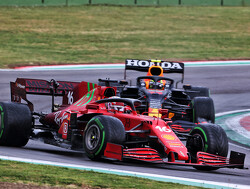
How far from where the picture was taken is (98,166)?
9.97m

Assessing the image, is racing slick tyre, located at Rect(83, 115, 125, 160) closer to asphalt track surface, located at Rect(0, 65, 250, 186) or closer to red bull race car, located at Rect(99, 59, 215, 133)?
asphalt track surface, located at Rect(0, 65, 250, 186)

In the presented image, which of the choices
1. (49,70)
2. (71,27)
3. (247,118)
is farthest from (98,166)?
(71,27)

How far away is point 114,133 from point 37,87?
14.2 feet

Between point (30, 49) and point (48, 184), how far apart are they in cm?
2274

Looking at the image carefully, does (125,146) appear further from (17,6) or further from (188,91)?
(17,6)

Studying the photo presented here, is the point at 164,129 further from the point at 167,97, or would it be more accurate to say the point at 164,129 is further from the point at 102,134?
the point at 167,97

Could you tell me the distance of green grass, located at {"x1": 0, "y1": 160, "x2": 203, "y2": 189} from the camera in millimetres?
8023

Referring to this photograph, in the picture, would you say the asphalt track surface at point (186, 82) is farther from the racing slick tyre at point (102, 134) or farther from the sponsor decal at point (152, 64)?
the sponsor decal at point (152, 64)

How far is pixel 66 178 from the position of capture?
836 centimetres

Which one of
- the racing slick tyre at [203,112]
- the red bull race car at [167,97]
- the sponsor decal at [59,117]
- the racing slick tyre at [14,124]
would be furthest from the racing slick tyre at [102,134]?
the racing slick tyre at [203,112]

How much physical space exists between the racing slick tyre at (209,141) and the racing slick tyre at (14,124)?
3.49 meters

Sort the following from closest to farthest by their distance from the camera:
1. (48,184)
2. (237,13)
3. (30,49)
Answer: (48,184)
(30,49)
(237,13)

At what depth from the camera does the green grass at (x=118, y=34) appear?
30125 millimetres

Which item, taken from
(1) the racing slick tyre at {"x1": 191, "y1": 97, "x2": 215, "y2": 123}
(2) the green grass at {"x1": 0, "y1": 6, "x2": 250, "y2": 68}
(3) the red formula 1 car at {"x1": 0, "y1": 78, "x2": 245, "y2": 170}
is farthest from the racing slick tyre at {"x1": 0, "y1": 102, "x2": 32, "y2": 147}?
(2) the green grass at {"x1": 0, "y1": 6, "x2": 250, "y2": 68}
